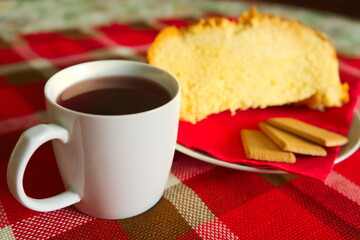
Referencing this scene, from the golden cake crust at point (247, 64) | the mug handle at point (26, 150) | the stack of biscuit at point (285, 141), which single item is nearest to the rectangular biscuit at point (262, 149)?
the stack of biscuit at point (285, 141)

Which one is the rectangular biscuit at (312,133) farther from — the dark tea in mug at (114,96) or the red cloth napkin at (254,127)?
the dark tea in mug at (114,96)

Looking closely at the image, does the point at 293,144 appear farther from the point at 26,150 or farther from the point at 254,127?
the point at 26,150

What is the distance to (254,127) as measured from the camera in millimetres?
711

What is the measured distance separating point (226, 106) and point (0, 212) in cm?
46

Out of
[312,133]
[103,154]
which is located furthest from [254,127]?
[103,154]

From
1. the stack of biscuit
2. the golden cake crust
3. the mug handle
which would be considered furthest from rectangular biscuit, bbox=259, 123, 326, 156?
the mug handle

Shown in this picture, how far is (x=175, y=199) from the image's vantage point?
1.76ft

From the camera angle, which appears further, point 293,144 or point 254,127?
point 254,127

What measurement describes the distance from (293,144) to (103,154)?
0.33 meters

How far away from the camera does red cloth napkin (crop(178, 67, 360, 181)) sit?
1.86 ft

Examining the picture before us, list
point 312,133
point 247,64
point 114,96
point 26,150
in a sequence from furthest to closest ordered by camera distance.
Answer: point 247,64
point 312,133
point 114,96
point 26,150

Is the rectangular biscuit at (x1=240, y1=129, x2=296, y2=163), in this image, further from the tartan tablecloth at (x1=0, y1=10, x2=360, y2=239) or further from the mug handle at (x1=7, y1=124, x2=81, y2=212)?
the mug handle at (x1=7, y1=124, x2=81, y2=212)

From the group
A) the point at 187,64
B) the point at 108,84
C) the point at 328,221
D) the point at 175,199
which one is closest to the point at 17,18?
the point at 187,64

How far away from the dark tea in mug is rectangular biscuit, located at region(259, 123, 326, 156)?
0.73 ft
